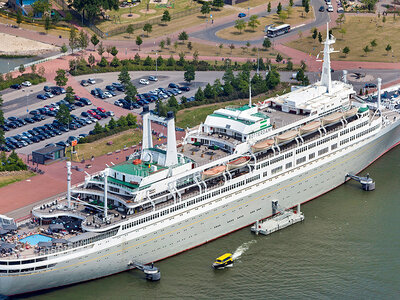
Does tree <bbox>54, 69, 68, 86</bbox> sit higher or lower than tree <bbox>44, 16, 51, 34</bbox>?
lower

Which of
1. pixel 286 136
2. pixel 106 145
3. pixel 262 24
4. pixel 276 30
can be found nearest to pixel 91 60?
pixel 106 145

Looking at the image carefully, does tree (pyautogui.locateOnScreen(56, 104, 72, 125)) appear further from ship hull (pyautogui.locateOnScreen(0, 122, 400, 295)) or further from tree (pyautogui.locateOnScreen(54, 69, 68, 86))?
ship hull (pyautogui.locateOnScreen(0, 122, 400, 295))

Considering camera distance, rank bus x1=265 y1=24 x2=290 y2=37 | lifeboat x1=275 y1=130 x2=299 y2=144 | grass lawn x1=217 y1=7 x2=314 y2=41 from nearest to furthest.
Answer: lifeboat x1=275 y1=130 x2=299 y2=144 → bus x1=265 y1=24 x2=290 y2=37 → grass lawn x1=217 y1=7 x2=314 y2=41

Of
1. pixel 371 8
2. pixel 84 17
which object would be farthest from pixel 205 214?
pixel 371 8

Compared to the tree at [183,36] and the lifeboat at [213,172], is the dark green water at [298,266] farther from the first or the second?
the tree at [183,36]

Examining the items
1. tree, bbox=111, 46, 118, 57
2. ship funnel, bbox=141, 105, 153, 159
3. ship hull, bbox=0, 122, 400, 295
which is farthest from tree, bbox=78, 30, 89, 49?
ship funnel, bbox=141, 105, 153, 159

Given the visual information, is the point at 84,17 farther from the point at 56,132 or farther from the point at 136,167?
the point at 136,167
